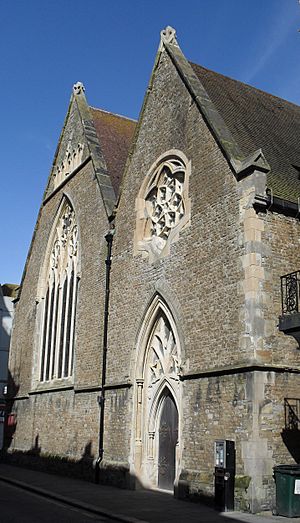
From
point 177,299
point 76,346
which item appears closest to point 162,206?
point 177,299

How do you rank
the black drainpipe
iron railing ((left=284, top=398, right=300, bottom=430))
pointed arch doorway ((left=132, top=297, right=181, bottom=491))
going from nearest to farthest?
1. iron railing ((left=284, top=398, right=300, bottom=430))
2. pointed arch doorway ((left=132, top=297, right=181, bottom=491))
3. the black drainpipe

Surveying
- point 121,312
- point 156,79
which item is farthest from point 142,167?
point 121,312

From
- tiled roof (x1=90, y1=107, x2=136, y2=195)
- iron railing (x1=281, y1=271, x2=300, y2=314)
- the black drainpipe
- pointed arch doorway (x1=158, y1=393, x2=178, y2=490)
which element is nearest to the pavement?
pointed arch doorway (x1=158, y1=393, x2=178, y2=490)

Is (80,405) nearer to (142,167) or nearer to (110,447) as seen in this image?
(110,447)

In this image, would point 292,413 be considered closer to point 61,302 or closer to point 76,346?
point 76,346

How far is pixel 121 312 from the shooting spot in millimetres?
18391

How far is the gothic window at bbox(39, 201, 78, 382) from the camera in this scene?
74.6 ft

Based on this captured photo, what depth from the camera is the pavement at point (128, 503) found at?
1131cm

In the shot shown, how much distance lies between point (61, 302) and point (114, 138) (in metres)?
7.28

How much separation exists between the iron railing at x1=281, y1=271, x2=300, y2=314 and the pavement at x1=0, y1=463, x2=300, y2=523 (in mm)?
4214

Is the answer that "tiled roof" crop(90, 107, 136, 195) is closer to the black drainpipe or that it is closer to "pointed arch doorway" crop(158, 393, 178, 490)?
the black drainpipe

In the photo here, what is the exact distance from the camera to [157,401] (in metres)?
16.5

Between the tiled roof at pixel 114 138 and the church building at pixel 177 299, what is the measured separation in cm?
12

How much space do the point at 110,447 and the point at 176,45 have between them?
40.2 feet
